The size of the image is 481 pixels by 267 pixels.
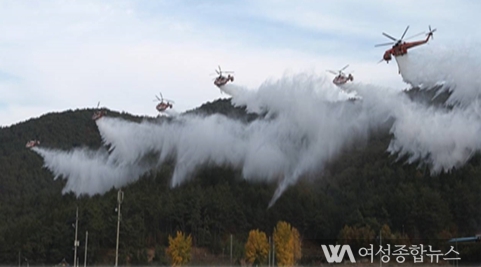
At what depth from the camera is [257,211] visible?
457 feet

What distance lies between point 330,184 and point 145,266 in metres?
52.8

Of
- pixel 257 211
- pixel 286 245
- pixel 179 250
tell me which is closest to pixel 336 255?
pixel 286 245

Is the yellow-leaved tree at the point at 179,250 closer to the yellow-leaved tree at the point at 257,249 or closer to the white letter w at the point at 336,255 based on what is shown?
the yellow-leaved tree at the point at 257,249

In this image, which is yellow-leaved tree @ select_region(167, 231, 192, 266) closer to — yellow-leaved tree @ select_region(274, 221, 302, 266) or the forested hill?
the forested hill

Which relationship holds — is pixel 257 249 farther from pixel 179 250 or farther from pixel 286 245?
pixel 179 250

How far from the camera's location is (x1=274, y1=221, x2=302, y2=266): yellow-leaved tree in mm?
104312

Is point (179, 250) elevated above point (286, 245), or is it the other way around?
point (286, 245)

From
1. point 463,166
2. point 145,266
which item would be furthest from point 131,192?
point 463,166

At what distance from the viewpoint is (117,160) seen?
170375mm

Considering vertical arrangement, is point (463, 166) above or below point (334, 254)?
above

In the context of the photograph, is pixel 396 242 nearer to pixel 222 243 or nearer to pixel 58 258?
pixel 222 243

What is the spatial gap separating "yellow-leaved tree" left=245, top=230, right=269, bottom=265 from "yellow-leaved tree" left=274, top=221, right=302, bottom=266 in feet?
6.08

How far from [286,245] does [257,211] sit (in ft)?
104

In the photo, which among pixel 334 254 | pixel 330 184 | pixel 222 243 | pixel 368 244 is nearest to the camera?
pixel 334 254
